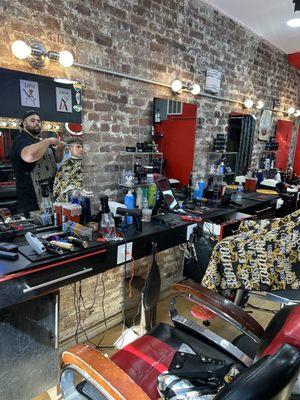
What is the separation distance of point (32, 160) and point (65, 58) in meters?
0.66

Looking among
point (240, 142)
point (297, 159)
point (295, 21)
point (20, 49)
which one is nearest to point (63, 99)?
point (20, 49)

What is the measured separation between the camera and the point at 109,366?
3.08ft

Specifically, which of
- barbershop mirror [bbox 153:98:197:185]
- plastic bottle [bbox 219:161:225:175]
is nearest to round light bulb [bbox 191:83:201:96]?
barbershop mirror [bbox 153:98:197:185]

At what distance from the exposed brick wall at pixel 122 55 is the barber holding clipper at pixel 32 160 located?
0.26 m

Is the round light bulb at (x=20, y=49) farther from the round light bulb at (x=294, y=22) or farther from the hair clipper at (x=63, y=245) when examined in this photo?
the round light bulb at (x=294, y=22)

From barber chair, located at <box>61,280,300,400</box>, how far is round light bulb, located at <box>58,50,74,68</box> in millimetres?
A: 1465

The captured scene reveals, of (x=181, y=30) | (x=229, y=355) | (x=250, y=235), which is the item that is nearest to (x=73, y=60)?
(x=181, y=30)

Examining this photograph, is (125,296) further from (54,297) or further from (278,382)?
(278,382)

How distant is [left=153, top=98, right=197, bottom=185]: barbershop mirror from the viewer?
99.1 inches

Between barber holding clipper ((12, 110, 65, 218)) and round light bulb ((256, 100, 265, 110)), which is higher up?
round light bulb ((256, 100, 265, 110))

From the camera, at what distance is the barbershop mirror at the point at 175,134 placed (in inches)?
99.1

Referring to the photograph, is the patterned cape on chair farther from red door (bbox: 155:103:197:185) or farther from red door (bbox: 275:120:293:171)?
red door (bbox: 275:120:293:171)

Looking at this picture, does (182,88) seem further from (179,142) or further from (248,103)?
(248,103)

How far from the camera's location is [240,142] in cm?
360
